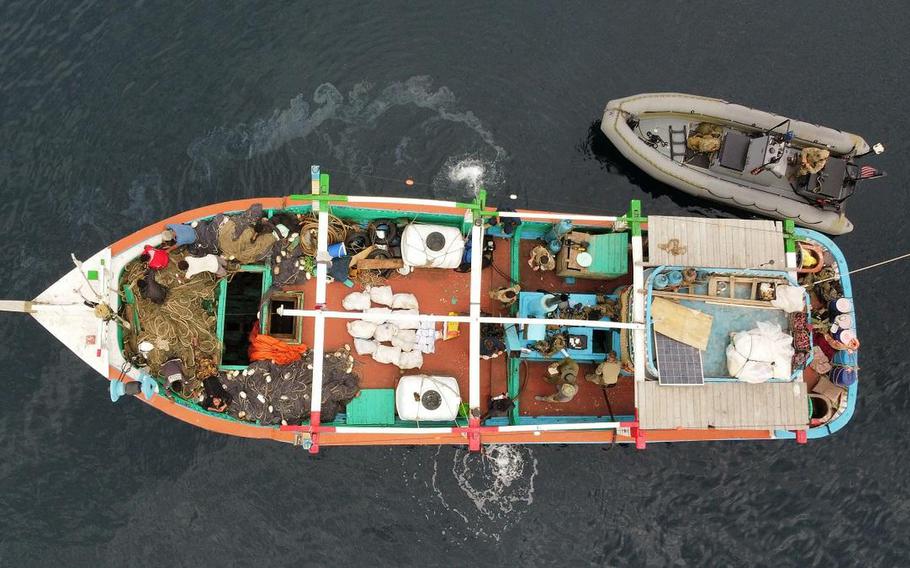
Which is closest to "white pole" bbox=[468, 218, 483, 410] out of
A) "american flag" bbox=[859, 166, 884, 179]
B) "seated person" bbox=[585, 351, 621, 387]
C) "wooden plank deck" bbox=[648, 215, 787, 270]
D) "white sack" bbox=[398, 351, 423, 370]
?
"white sack" bbox=[398, 351, 423, 370]

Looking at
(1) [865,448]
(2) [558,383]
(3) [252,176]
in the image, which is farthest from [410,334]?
(1) [865,448]

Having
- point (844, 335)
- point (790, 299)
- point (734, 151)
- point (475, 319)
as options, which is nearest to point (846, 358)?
point (844, 335)

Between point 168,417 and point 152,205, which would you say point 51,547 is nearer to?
point 168,417

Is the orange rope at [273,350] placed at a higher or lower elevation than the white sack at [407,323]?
lower

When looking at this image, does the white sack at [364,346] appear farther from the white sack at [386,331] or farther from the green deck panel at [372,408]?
the green deck panel at [372,408]

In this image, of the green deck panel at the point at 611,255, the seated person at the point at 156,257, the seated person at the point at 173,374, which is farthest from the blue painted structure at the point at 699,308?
the seated person at the point at 156,257

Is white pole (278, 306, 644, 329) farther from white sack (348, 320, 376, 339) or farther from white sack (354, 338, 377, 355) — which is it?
white sack (354, 338, 377, 355)

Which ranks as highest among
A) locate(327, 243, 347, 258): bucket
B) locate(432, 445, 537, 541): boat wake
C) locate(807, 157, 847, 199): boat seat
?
locate(807, 157, 847, 199): boat seat
